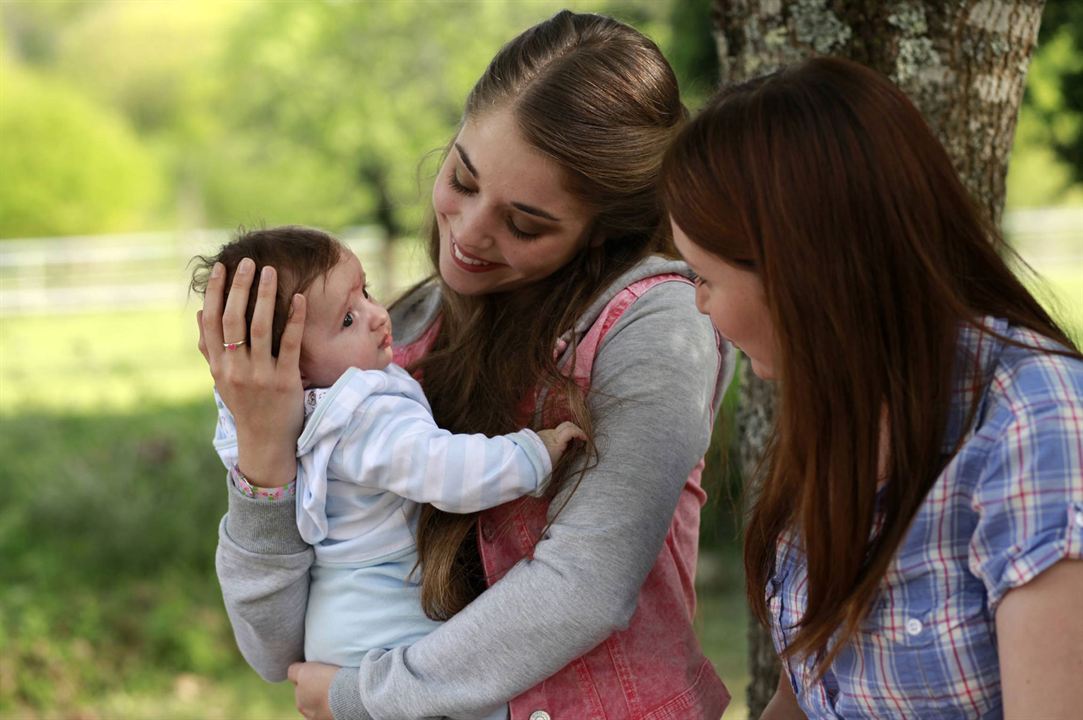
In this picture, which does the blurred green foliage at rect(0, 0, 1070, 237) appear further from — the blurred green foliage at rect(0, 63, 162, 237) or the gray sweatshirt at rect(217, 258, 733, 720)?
the gray sweatshirt at rect(217, 258, 733, 720)

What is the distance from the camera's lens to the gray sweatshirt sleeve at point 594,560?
160 centimetres

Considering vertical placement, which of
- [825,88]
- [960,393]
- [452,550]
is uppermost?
[825,88]

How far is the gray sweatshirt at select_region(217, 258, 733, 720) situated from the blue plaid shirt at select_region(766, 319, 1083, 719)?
33 cm

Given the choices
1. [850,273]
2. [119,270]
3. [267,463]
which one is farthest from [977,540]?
[119,270]

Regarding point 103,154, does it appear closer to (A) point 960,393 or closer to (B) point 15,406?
(B) point 15,406

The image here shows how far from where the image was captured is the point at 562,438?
5.50 feet

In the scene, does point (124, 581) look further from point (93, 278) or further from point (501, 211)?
point (93, 278)

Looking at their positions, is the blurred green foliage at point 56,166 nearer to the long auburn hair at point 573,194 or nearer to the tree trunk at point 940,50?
the tree trunk at point 940,50

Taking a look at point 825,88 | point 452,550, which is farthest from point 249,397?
point 825,88

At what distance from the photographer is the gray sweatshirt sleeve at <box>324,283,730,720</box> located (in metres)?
1.60

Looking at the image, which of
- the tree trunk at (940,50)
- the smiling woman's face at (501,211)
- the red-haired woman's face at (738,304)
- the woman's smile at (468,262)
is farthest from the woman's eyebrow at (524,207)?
the tree trunk at (940,50)

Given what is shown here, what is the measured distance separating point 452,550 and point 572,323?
0.37 meters

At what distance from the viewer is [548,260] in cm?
181

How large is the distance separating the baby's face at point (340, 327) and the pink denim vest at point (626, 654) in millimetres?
305
